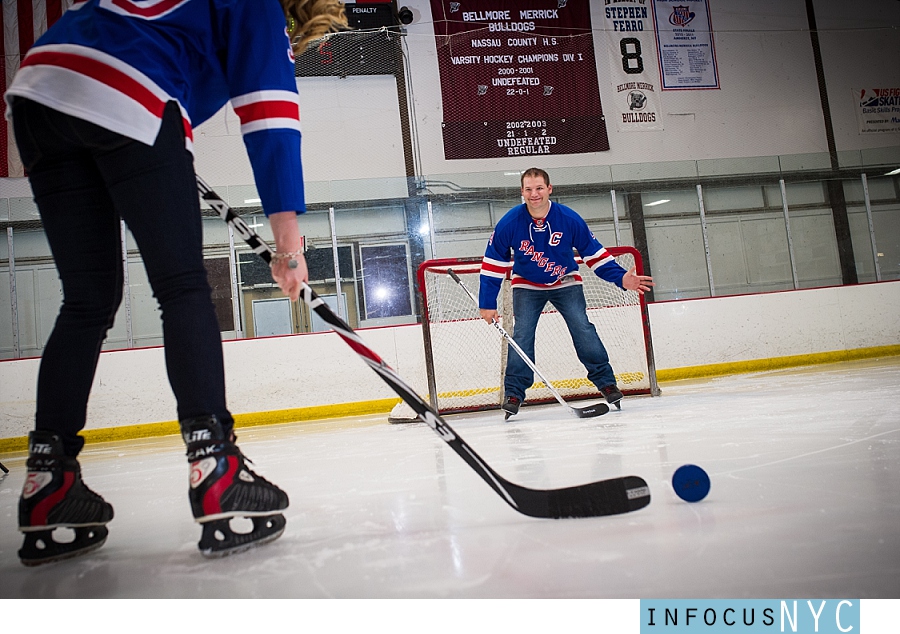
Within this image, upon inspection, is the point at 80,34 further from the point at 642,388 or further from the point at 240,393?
the point at 240,393

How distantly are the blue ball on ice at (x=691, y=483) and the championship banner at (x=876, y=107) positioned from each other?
789 centimetres

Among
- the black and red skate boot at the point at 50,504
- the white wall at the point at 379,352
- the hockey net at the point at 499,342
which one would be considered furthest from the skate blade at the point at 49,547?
the white wall at the point at 379,352

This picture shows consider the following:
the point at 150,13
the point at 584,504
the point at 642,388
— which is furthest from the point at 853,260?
the point at 150,13

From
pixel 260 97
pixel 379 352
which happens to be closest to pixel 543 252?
pixel 379 352

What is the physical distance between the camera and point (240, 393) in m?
4.44

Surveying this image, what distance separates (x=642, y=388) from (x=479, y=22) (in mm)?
4152

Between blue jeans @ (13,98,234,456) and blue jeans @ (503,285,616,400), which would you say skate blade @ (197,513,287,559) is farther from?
blue jeans @ (503,285,616,400)

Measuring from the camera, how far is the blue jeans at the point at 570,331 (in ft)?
10.0

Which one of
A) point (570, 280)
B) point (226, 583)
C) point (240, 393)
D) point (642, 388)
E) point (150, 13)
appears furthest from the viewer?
point (240, 393)

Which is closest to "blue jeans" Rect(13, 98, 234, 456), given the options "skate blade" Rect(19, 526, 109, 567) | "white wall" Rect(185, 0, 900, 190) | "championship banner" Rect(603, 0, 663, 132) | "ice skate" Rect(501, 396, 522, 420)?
"skate blade" Rect(19, 526, 109, 567)

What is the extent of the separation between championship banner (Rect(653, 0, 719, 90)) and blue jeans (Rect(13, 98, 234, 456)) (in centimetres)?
684

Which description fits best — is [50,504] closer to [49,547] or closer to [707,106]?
[49,547]

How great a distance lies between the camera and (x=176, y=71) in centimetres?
91

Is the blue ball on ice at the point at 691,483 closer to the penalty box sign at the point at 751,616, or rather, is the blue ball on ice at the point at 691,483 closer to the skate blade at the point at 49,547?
the penalty box sign at the point at 751,616
